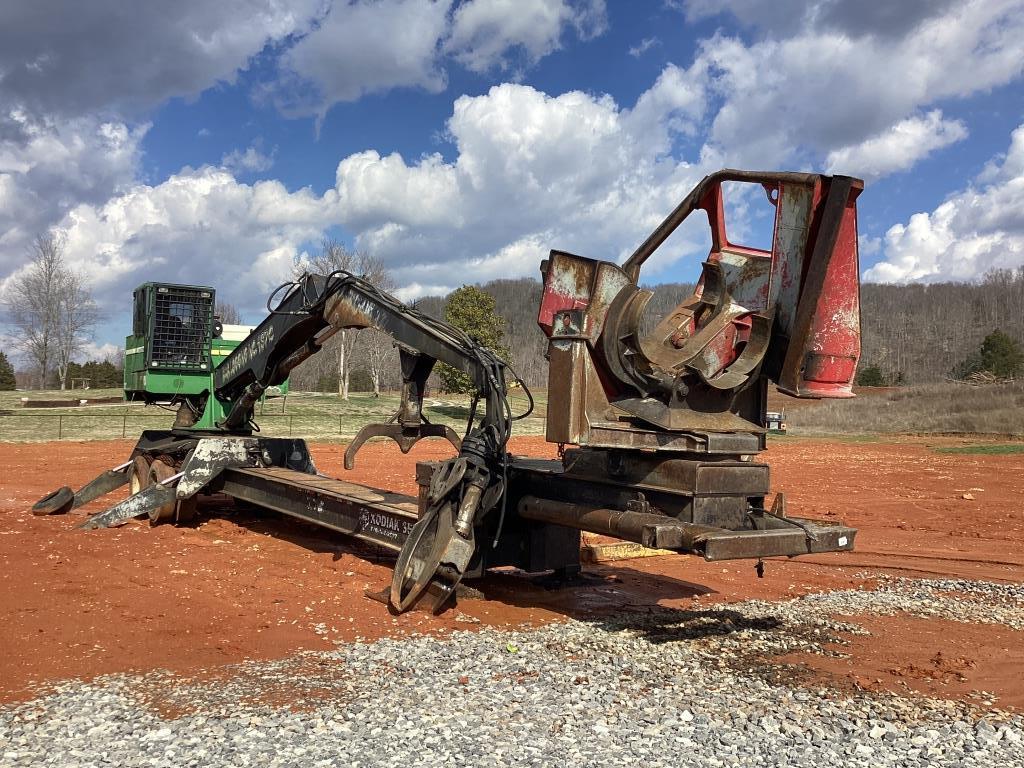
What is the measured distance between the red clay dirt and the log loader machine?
0.55 meters

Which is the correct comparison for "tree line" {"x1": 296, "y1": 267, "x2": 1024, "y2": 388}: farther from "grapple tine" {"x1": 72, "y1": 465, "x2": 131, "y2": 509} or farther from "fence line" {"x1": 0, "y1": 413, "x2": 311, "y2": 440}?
"grapple tine" {"x1": 72, "y1": 465, "x2": 131, "y2": 509}

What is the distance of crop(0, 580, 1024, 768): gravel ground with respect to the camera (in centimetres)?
412

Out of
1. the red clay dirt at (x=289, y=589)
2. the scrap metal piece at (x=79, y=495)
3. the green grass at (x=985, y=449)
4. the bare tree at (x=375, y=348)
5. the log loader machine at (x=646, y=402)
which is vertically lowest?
the red clay dirt at (x=289, y=589)

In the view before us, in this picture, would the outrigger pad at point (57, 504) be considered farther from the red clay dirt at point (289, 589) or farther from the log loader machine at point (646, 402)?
the log loader machine at point (646, 402)

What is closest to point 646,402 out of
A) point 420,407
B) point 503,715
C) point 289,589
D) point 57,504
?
point 503,715

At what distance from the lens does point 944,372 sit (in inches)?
3588

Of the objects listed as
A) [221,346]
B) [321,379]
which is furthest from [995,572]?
[321,379]

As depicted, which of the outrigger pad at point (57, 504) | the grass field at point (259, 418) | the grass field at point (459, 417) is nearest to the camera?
the outrigger pad at point (57, 504)

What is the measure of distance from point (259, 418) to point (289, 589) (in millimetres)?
28825

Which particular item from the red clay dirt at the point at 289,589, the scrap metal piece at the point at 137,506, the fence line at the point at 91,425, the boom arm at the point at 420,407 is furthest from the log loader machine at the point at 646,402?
the fence line at the point at 91,425

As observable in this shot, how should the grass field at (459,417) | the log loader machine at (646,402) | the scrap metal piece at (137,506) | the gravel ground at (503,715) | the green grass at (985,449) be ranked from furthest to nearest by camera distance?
the grass field at (459,417), the green grass at (985,449), the scrap metal piece at (137,506), the log loader machine at (646,402), the gravel ground at (503,715)

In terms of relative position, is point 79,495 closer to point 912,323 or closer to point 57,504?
point 57,504

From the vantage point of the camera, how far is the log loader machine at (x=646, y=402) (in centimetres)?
552

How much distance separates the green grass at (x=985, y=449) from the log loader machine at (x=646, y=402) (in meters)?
25.2
